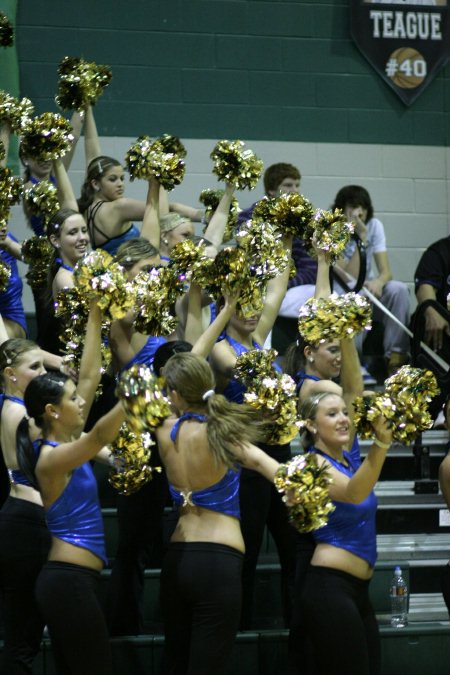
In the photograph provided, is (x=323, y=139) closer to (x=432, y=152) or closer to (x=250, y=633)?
(x=432, y=152)

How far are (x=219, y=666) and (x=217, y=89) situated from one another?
16.2 ft

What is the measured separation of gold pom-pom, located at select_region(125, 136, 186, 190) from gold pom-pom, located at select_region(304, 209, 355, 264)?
65cm

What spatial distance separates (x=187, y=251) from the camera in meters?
4.08

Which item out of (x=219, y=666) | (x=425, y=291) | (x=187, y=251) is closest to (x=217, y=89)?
(x=425, y=291)

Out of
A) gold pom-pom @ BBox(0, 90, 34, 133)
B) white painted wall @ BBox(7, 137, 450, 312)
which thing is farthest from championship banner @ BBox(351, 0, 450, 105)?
gold pom-pom @ BBox(0, 90, 34, 133)

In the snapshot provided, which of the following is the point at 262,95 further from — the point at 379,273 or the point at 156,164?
the point at 156,164

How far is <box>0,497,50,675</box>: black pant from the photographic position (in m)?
3.76

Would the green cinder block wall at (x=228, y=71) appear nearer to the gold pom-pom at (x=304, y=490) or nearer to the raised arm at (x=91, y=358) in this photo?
the raised arm at (x=91, y=358)

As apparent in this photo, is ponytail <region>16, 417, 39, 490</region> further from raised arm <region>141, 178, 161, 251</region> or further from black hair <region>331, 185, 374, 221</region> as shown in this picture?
black hair <region>331, 185, 374, 221</region>

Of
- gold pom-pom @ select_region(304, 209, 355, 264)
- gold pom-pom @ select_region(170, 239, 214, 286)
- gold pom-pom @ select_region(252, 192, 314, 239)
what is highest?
gold pom-pom @ select_region(252, 192, 314, 239)

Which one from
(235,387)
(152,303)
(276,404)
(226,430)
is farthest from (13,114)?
(226,430)

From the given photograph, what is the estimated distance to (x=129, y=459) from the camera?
3682 mm

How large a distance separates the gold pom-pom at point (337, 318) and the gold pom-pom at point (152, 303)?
503 millimetres

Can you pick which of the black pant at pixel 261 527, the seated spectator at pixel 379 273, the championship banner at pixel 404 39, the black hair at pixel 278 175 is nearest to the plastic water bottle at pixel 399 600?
the black pant at pixel 261 527
